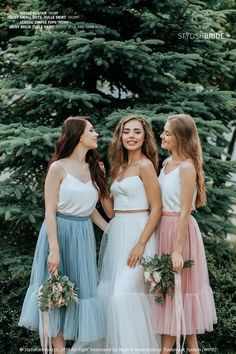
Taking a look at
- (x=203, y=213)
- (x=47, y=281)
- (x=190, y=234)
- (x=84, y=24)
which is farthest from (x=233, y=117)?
(x=47, y=281)

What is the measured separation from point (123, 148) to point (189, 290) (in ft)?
3.97

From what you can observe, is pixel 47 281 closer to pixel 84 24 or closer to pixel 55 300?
pixel 55 300

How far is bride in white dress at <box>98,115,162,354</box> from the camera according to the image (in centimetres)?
402

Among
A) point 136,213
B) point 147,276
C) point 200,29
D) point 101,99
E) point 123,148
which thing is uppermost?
point 200,29

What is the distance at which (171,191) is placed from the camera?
13.3 feet

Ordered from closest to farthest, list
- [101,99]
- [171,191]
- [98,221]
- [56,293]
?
[56,293] < [171,191] < [98,221] < [101,99]

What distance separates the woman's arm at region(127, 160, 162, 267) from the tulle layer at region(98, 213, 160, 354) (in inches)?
2.7

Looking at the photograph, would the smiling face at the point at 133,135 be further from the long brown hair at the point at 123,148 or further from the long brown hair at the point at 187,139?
the long brown hair at the point at 187,139

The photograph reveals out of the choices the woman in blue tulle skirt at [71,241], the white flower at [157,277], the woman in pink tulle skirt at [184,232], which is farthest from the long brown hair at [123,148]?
the white flower at [157,277]

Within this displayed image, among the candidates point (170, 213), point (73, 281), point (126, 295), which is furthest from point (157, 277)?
point (73, 281)

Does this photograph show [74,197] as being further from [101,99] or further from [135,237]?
[101,99]

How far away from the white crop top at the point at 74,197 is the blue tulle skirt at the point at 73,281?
0.07 m

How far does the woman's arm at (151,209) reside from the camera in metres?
4.07

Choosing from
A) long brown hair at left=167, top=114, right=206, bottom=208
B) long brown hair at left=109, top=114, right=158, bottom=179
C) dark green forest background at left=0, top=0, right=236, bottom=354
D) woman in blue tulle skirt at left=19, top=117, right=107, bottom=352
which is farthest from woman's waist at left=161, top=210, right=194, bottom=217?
dark green forest background at left=0, top=0, right=236, bottom=354
